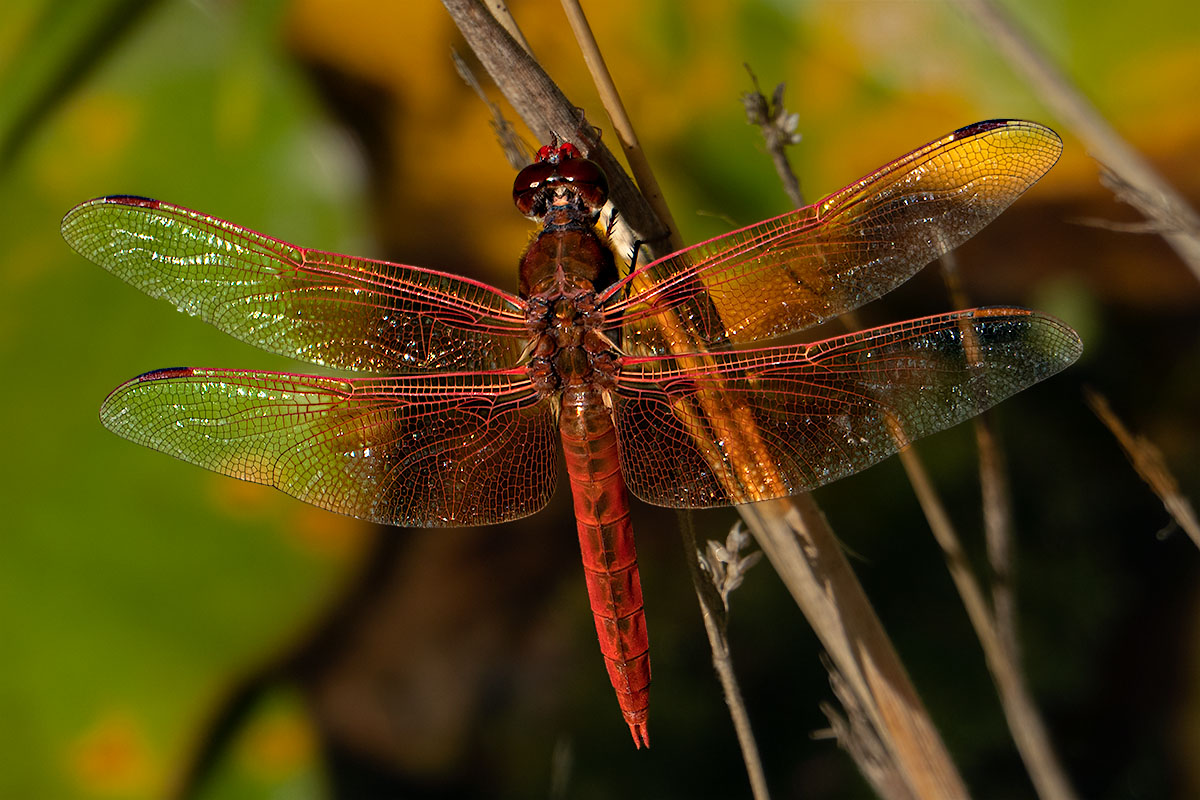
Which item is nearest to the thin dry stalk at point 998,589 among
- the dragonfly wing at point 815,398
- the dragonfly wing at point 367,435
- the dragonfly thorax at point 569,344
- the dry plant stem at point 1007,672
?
the dry plant stem at point 1007,672

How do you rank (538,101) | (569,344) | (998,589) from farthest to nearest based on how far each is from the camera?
(998,589) → (569,344) → (538,101)

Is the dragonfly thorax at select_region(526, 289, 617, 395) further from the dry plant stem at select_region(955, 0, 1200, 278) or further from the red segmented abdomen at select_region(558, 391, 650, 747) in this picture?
the dry plant stem at select_region(955, 0, 1200, 278)

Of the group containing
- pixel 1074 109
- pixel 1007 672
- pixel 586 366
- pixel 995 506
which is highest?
pixel 1074 109

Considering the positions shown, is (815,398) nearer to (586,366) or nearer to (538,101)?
(586,366)

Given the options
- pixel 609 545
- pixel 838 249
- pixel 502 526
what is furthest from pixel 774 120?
pixel 502 526

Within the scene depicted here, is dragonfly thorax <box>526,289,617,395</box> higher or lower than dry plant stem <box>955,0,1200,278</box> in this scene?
lower

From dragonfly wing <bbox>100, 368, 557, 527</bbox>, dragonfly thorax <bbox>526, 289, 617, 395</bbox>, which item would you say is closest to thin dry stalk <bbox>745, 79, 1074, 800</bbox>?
dragonfly thorax <bbox>526, 289, 617, 395</bbox>
